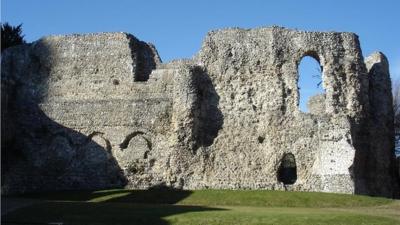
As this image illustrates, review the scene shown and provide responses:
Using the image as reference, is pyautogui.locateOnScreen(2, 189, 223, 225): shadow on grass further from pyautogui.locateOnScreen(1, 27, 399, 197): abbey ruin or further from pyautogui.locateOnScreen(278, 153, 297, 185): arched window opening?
pyautogui.locateOnScreen(278, 153, 297, 185): arched window opening

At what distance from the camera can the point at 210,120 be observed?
30516mm

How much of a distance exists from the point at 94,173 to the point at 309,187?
10698mm

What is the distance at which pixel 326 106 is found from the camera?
96.8 ft

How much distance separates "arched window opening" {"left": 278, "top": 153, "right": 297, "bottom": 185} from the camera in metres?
30.2

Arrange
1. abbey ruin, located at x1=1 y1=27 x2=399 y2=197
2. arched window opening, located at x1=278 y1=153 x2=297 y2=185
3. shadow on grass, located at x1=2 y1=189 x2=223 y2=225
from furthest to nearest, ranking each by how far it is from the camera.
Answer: arched window opening, located at x1=278 y1=153 x2=297 y2=185 < abbey ruin, located at x1=1 y1=27 x2=399 y2=197 < shadow on grass, located at x1=2 y1=189 x2=223 y2=225

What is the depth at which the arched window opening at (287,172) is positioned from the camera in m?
30.2

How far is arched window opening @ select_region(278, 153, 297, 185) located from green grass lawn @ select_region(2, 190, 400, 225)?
4260 millimetres

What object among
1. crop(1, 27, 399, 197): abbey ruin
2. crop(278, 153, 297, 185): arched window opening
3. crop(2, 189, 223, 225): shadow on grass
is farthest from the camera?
crop(278, 153, 297, 185): arched window opening

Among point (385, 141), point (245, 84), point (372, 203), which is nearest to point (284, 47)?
point (245, 84)

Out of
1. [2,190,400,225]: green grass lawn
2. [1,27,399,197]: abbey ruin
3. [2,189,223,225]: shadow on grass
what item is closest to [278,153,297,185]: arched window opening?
[1,27,399,197]: abbey ruin

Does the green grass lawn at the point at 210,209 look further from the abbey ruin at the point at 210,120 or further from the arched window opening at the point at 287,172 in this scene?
the arched window opening at the point at 287,172

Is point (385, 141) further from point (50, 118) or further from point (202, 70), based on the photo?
point (50, 118)

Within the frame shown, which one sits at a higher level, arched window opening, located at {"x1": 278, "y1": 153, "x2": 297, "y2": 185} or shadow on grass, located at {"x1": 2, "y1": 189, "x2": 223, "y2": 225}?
arched window opening, located at {"x1": 278, "y1": 153, "x2": 297, "y2": 185}

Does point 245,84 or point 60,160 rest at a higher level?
point 245,84
